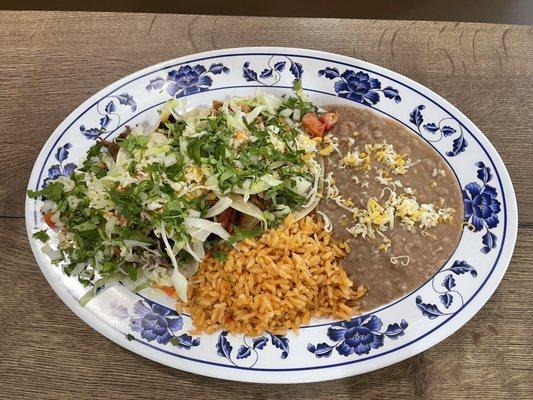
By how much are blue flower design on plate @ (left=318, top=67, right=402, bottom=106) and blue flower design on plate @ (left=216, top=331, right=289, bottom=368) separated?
42.2 inches

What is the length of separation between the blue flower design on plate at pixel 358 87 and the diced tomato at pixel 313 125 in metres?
0.19

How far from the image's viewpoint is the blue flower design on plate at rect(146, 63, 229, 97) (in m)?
2.25

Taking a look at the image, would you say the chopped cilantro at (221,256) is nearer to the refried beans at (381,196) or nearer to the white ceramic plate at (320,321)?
the white ceramic plate at (320,321)

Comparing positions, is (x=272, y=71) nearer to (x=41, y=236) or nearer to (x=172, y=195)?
(x=172, y=195)

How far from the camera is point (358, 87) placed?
87.9 inches

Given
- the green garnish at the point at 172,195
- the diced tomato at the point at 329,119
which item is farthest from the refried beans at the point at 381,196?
the green garnish at the point at 172,195

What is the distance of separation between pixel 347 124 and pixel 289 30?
2.36 ft

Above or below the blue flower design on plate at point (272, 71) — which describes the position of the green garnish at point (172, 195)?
below

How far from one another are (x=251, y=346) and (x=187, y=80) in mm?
1194

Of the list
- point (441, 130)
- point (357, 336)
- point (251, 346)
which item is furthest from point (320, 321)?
point (441, 130)

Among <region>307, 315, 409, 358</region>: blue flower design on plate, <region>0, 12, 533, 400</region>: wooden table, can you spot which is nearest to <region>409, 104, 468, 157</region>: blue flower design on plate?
<region>0, 12, 533, 400</region>: wooden table

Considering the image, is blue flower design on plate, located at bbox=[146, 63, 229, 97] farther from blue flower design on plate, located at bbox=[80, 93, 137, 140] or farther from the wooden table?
the wooden table

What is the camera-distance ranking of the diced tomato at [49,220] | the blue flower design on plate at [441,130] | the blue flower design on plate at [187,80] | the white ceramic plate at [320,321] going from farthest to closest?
1. the blue flower design on plate at [187,80]
2. the blue flower design on plate at [441,130]
3. the diced tomato at [49,220]
4. the white ceramic plate at [320,321]

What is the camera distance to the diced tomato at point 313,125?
2137 millimetres
